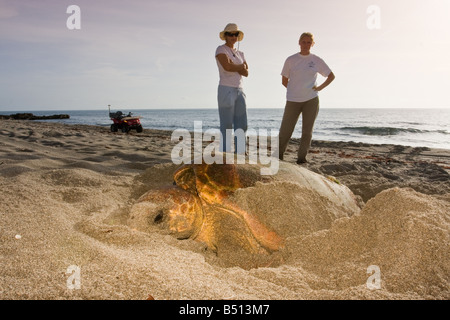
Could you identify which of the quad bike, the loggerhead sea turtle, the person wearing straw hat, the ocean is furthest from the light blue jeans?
the quad bike

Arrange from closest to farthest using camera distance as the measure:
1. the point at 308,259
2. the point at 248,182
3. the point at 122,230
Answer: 1. the point at 308,259
2. the point at 122,230
3. the point at 248,182

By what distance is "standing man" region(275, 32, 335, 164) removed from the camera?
358 centimetres

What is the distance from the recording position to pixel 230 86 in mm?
3305

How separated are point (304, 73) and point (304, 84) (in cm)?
14

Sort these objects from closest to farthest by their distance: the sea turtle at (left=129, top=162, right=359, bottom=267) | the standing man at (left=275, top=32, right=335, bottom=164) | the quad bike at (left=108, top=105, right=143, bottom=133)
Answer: the sea turtle at (left=129, top=162, right=359, bottom=267) < the standing man at (left=275, top=32, right=335, bottom=164) < the quad bike at (left=108, top=105, right=143, bottom=133)

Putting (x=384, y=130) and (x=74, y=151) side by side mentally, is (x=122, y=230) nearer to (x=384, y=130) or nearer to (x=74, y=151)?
(x=74, y=151)

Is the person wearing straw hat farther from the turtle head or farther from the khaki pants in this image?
the turtle head

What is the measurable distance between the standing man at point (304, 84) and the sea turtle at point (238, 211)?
196 centimetres

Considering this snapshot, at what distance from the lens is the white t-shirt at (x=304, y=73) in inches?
141

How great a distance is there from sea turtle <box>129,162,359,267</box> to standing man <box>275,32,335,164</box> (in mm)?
1962

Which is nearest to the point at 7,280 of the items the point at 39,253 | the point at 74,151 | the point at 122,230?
the point at 39,253

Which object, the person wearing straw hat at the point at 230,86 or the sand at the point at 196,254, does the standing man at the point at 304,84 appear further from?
the sand at the point at 196,254
